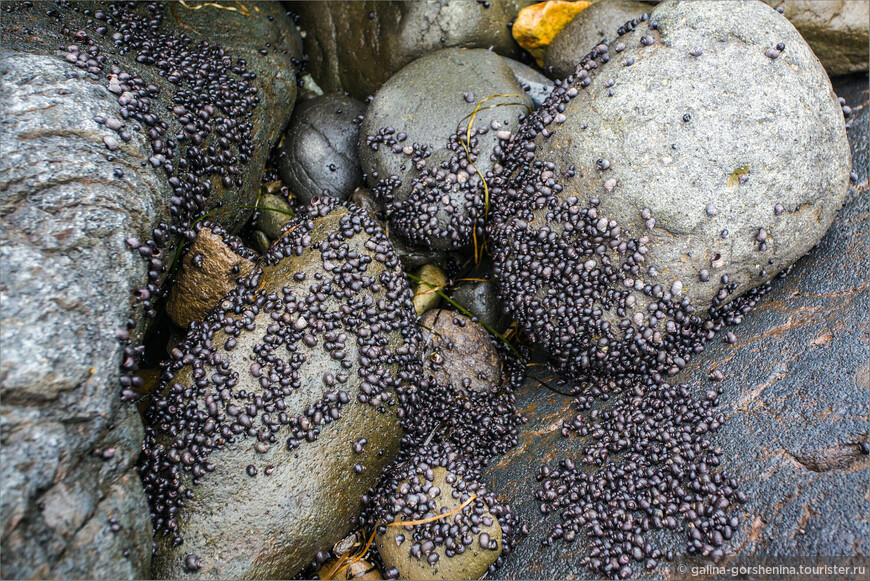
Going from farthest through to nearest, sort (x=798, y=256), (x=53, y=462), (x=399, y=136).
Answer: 1. (x=399, y=136)
2. (x=798, y=256)
3. (x=53, y=462)

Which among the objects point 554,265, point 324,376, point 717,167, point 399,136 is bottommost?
point 324,376

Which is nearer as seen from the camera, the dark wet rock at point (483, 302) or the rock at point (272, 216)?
the dark wet rock at point (483, 302)

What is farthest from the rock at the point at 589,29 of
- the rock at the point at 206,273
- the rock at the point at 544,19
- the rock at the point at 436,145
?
the rock at the point at 206,273

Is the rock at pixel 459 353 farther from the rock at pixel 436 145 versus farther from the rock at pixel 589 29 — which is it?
the rock at pixel 589 29

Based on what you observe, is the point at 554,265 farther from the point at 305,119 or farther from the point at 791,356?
the point at 305,119

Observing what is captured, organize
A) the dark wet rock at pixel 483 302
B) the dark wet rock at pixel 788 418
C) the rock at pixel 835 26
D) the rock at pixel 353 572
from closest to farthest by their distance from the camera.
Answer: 1. the dark wet rock at pixel 788 418
2. the rock at pixel 353 572
3. the rock at pixel 835 26
4. the dark wet rock at pixel 483 302

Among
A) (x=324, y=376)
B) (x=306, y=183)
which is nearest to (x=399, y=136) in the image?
(x=306, y=183)

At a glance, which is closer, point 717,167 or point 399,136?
point 717,167
